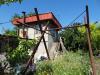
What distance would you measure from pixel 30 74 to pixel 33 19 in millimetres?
17233

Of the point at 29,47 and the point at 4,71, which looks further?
the point at 29,47

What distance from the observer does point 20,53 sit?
45.1 feet

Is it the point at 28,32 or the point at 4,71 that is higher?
the point at 28,32

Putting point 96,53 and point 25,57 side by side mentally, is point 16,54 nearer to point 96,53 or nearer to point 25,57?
point 25,57

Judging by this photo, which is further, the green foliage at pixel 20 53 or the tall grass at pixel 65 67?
the green foliage at pixel 20 53

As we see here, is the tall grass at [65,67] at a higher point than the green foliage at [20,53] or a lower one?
lower

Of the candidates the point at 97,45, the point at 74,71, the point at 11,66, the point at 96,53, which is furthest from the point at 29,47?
the point at 97,45

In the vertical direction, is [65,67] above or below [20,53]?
below

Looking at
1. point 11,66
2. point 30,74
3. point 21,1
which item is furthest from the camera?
point 11,66

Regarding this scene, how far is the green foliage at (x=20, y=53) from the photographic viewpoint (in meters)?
13.2

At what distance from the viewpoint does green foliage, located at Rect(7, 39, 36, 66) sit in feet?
43.2

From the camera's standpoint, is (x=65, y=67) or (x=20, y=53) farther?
(x=20, y=53)

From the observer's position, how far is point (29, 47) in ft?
47.4

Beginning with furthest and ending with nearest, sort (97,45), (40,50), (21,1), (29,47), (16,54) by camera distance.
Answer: (97,45)
(40,50)
(29,47)
(16,54)
(21,1)
